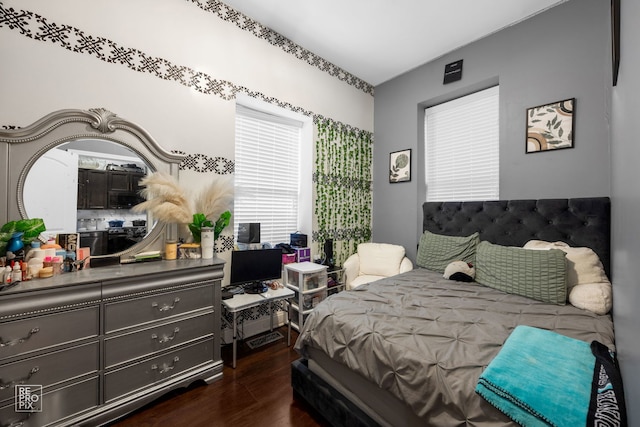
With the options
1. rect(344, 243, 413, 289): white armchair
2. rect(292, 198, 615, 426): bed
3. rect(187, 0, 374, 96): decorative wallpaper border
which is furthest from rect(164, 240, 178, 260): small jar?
rect(187, 0, 374, 96): decorative wallpaper border

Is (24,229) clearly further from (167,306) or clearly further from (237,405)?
(237,405)

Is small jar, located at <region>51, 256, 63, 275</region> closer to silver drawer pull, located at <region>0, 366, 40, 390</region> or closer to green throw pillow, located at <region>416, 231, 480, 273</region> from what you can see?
silver drawer pull, located at <region>0, 366, 40, 390</region>

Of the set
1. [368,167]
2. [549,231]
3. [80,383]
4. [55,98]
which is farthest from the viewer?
[368,167]

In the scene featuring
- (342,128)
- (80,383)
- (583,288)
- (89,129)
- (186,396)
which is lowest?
(186,396)

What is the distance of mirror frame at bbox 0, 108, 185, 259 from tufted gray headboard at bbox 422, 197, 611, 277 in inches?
112

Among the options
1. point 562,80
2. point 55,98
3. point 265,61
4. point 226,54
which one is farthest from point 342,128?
point 55,98

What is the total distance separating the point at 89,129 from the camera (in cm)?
183

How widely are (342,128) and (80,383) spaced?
133 inches

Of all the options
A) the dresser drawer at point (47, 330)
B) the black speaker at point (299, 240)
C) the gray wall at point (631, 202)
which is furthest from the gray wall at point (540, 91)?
the dresser drawer at point (47, 330)

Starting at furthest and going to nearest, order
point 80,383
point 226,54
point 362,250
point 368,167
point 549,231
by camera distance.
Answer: point 368,167, point 362,250, point 226,54, point 549,231, point 80,383

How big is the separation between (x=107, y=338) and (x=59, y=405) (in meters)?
0.36

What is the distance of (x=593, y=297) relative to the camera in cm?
173

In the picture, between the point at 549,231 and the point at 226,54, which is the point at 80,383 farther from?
the point at 549,231

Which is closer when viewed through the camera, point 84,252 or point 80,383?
point 80,383
